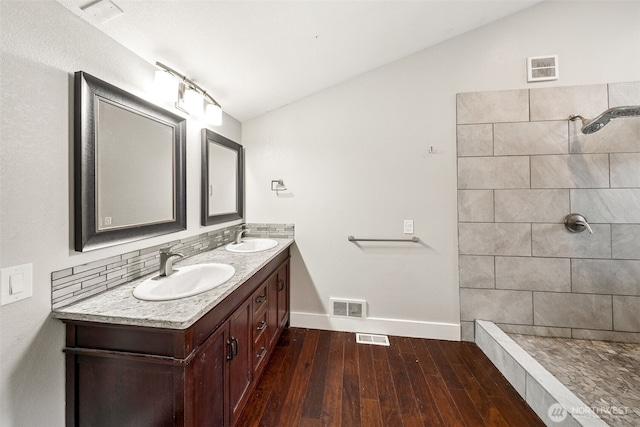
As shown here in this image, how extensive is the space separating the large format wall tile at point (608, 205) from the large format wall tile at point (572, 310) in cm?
63

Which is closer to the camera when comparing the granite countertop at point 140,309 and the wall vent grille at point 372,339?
the granite countertop at point 140,309

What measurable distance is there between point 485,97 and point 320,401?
2642mm

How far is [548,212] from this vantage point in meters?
2.02

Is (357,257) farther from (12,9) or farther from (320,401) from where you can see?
(12,9)

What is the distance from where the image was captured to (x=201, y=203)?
1868 mm

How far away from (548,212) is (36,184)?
314 cm

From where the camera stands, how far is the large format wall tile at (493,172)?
80.5 inches

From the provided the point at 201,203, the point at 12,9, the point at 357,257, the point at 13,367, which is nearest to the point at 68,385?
the point at 13,367

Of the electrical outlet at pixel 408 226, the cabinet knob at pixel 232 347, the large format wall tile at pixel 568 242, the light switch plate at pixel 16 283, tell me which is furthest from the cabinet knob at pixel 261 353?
the large format wall tile at pixel 568 242

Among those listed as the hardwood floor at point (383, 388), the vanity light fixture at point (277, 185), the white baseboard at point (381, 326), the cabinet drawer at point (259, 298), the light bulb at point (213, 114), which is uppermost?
the light bulb at point (213, 114)

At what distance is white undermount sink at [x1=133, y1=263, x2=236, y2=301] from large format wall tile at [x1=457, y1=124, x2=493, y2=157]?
6.86 feet

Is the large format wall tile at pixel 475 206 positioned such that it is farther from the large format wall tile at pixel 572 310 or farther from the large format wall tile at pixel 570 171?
the large format wall tile at pixel 572 310

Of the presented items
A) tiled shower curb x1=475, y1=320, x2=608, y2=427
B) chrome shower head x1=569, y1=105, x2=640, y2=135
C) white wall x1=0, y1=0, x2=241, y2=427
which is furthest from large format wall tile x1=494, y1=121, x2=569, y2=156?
white wall x1=0, y1=0, x2=241, y2=427

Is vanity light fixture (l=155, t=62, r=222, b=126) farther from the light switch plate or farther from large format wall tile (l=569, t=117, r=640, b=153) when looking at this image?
large format wall tile (l=569, t=117, r=640, b=153)
